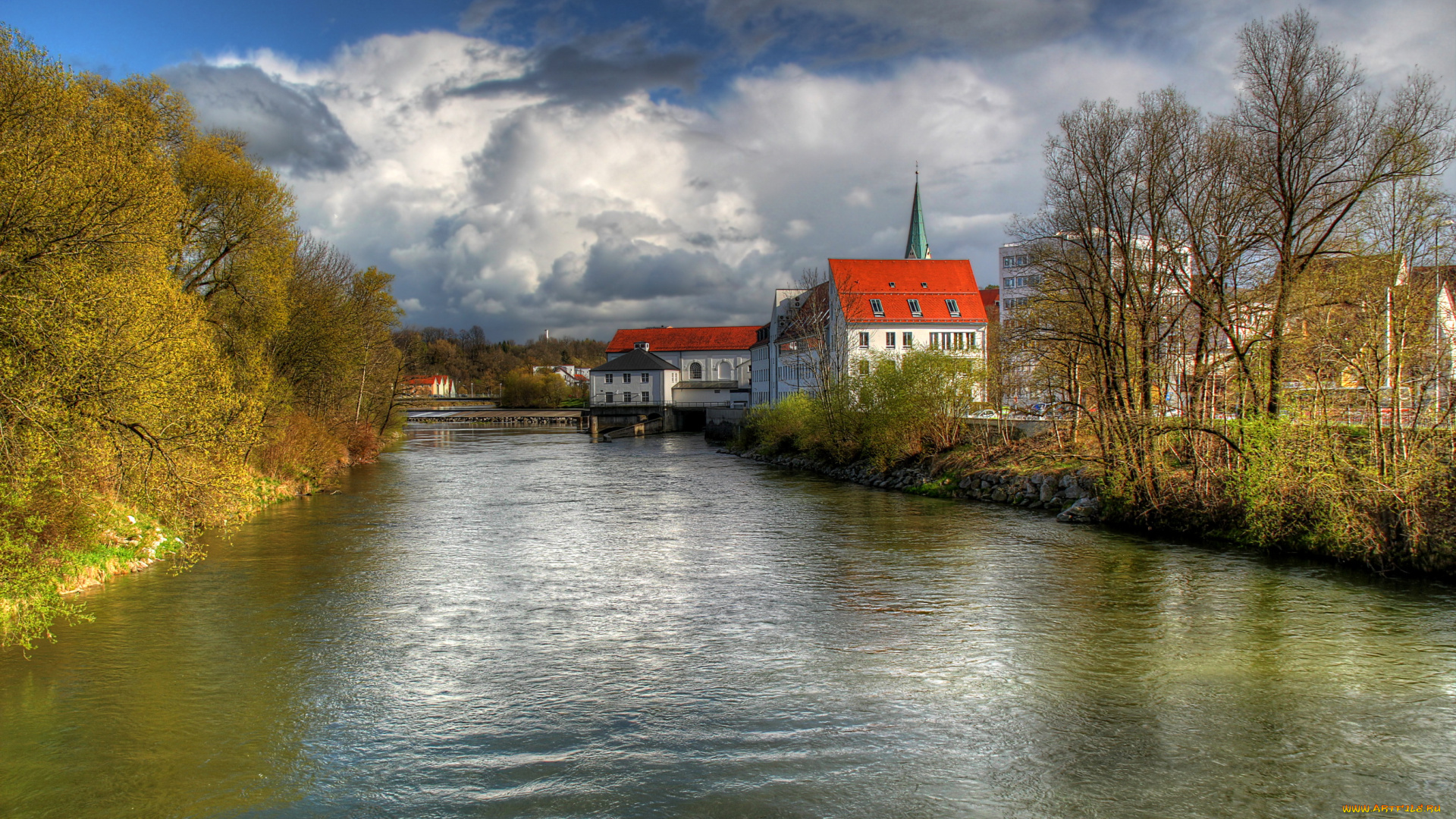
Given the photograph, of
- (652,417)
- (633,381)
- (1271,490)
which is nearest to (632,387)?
(633,381)

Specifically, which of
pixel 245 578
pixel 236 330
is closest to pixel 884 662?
pixel 245 578

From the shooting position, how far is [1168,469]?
1981 cm

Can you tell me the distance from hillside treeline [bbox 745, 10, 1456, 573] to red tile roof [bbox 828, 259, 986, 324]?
38.6 metres

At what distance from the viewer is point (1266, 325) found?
17.8m

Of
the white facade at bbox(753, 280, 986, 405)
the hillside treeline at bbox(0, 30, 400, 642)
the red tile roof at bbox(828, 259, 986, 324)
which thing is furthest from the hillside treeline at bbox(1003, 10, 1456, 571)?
the red tile roof at bbox(828, 259, 986, 324)

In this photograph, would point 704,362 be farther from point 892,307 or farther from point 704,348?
point 892,307

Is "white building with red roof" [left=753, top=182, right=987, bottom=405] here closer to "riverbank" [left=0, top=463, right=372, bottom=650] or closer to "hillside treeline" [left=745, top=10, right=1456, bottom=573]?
"hillside treeline" [left=745, top=10, right=1456, bottom=573]

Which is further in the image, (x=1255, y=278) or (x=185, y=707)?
(x=1255, y=278)

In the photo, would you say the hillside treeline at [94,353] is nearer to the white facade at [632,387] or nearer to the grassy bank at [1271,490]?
the grassy bank at [1271,490]

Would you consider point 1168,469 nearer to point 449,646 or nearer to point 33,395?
point 449,646

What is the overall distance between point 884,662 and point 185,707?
24.9 feet

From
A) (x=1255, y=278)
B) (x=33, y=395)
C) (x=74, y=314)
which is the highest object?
(x=1255, y=278)

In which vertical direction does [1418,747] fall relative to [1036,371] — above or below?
below

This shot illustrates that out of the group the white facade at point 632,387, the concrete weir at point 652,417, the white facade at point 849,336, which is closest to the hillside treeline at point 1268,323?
the white facade at point 849,336
